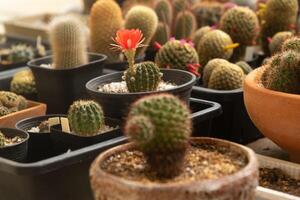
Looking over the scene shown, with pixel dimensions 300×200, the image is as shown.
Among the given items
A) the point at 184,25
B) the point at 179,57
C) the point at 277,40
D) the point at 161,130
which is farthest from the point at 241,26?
the point at 161,130

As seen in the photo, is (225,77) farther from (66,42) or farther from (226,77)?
(66,42)

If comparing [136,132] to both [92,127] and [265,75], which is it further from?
[265,75]

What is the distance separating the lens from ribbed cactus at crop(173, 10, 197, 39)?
7.61 ft

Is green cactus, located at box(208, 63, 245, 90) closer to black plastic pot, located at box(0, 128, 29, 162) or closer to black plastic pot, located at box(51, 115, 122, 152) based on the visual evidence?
black plastic pot, located at box(51, 115, 122, 152)

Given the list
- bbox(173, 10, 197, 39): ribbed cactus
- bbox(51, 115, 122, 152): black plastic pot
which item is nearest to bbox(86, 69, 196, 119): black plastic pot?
bbox(51, 115, 122, 152): black plastic pot

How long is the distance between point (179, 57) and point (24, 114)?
524mm

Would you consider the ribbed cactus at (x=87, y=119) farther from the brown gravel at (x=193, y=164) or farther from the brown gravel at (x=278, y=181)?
the brown gravel at (x=278, y=181)

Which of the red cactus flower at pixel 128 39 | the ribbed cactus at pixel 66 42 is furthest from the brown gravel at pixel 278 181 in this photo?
the ribbed cactus at pixel 66 42

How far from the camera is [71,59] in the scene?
1826 mm

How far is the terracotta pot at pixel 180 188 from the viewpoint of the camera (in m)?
0.98

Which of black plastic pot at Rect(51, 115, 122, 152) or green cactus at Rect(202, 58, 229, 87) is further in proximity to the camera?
green cactus at Rect(202, 58, 229, 87)

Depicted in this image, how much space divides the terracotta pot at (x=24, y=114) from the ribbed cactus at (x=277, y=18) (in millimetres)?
944

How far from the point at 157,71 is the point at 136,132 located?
524 mm

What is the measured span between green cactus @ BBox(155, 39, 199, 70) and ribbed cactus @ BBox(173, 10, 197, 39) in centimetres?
41
